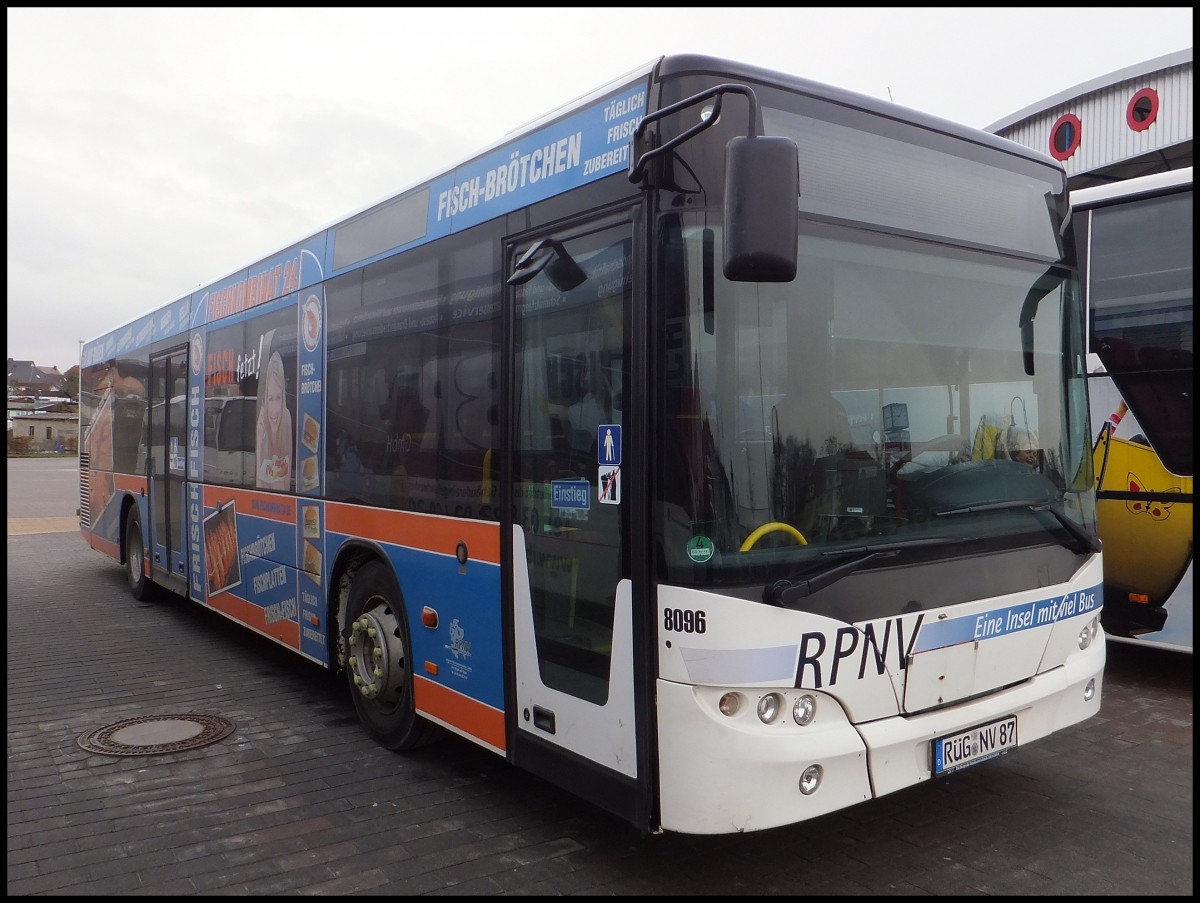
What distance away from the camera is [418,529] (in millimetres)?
5250

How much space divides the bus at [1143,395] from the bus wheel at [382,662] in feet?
16.7

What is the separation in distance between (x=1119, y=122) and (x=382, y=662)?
1303 cm

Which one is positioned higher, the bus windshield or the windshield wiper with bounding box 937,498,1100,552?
the bus windshield

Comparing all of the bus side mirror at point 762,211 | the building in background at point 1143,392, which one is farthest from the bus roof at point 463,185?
the building in background at point 1143,392

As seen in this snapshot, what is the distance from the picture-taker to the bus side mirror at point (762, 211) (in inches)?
125

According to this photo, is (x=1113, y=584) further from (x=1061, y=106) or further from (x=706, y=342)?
(x=1061, y=106)

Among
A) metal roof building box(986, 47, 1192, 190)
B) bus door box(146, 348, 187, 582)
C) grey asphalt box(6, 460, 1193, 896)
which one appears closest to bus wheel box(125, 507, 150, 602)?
bus door box(146, 348, 187, 582)

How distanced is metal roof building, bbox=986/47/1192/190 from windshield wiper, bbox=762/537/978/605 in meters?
10.4

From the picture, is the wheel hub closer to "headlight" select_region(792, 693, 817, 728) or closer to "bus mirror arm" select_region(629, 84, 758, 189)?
"headlight" select_region(792, 693, 817, 728)

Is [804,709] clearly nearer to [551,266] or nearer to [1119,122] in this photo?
[551,266]

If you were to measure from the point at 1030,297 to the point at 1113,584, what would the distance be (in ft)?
12.1

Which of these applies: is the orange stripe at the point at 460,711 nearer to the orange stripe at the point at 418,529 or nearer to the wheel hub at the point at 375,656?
the wheel hub at the point at 375,656

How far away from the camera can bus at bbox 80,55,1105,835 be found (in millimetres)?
3492

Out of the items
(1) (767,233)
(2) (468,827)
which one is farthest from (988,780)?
(1) (767,233)
